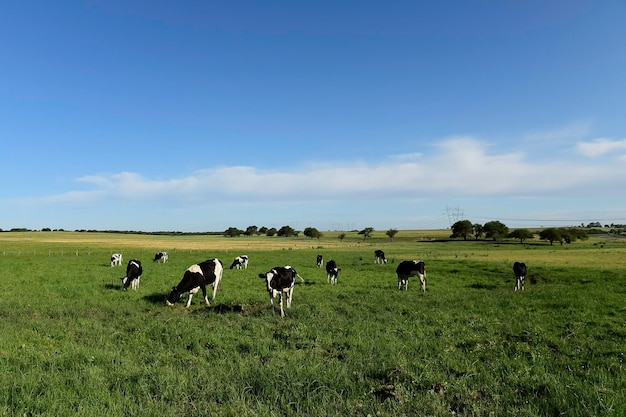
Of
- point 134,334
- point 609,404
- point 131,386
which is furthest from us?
point 134,334

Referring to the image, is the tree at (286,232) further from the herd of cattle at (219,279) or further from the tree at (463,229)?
the herd of cattle at (219,279)

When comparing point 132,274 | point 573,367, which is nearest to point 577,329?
point 573,367

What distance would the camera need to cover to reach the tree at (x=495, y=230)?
4867 inches

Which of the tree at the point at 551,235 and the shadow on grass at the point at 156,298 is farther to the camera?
the tree at the point at 551,235

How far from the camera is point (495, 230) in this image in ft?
406

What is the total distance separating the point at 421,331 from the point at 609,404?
20.5 feet

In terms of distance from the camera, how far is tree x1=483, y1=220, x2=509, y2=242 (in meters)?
124

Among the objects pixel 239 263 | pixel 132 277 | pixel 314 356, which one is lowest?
pixel 239 263

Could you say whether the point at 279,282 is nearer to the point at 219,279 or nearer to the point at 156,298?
the point at 219,279

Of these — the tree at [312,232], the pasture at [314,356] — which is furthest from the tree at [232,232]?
the pasture at [314,356]

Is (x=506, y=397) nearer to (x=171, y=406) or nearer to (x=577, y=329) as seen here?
(x=171, y=406)

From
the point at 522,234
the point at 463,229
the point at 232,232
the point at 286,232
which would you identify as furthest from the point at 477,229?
the point at 232,232

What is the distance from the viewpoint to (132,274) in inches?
899

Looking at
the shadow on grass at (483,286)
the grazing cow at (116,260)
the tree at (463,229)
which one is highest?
the tree at (463,229)
